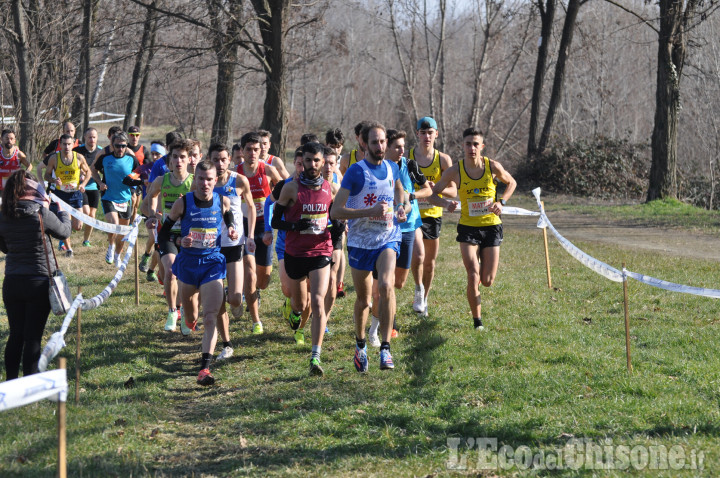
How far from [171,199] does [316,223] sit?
2.34 metres

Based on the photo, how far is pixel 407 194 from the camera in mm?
7699

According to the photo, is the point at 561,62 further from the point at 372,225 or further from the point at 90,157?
the point at 372,225

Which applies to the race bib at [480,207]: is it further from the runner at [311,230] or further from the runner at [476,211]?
the runner at [311,230]

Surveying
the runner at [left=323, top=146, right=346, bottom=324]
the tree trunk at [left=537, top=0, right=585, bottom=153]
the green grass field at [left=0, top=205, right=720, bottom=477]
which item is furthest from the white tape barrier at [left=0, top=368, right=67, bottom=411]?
the tree trunk at [left=537, top=0, right=585, bottom=153]

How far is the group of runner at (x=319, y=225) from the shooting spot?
709 cm

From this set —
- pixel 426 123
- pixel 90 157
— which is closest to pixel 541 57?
pixel 90 157

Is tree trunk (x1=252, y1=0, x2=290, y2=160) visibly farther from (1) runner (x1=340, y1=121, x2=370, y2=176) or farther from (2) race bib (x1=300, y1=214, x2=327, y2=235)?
(2) race bib (x1=300, y1=214, x2=327, y2=235)

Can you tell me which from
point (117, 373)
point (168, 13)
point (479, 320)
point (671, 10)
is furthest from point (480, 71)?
point (117, 373)

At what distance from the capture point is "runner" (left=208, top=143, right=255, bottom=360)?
305 inches

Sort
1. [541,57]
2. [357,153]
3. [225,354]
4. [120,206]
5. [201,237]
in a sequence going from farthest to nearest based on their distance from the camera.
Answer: [541,57], [120,206], [357,153], [225,354], [201,237]

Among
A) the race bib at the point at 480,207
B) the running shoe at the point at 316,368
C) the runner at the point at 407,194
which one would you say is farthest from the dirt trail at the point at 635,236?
the running shoe at the point at 316,368

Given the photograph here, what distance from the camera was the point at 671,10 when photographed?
65.8ft

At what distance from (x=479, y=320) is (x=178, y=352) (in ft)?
11.0

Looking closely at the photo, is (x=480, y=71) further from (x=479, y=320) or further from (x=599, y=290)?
(x=479, y=320)
